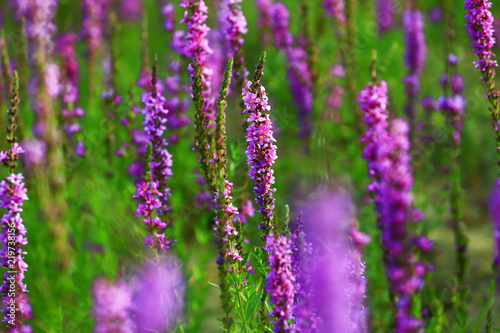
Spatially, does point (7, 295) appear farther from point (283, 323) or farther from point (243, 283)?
point (283, 323)

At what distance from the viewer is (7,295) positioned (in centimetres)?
196

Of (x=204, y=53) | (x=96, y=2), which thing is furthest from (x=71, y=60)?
(x=204, y=53)

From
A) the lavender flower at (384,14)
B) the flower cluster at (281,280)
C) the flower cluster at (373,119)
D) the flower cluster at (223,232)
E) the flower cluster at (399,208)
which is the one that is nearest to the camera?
the flower cluster at (399,208)

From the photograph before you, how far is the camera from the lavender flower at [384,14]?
6.69 meters

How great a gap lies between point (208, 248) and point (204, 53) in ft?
10.7

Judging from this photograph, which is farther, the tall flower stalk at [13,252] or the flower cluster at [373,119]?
the flower cluster at [373,119]

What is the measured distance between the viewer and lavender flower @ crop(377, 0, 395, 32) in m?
6.69

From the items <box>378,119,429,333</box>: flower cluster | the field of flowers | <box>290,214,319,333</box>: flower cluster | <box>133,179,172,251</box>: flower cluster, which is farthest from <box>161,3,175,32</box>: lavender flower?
<box>378,119,429,333</box>: flower cluster

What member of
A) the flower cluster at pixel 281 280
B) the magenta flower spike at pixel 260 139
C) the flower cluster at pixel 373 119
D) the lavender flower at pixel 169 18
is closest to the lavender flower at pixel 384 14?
the lavender flower at pixel 169 18

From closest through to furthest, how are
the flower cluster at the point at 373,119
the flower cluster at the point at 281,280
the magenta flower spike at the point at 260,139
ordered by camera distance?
the flower cluster at the point at 281,280
the magenta flower spike at the point at 260,139
the flower cluster at the point at 373,119

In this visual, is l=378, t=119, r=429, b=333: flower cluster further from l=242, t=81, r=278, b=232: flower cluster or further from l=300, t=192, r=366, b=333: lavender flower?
l=242, t=81, r=278, b=232: flower cluster

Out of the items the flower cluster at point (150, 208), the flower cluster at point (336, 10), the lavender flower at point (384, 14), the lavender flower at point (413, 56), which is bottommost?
the flower cluster at point (150, 208)

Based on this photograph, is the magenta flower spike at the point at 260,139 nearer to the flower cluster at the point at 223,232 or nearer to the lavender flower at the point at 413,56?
the flower cluster at the point at 223,232

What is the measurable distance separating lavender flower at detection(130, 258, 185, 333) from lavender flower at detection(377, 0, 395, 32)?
5.22m
